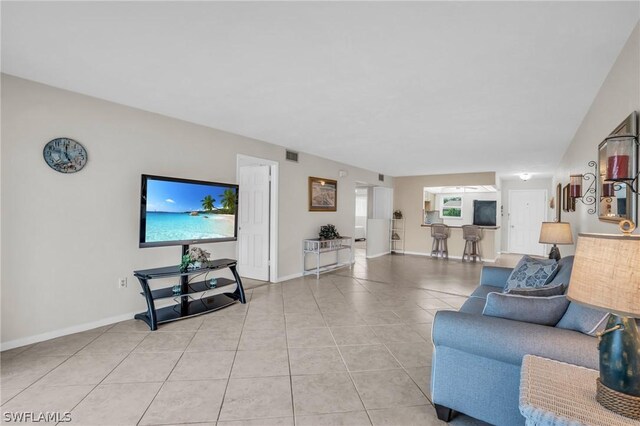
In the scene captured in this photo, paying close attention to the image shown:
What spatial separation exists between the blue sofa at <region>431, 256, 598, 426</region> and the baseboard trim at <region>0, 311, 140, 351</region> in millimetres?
3234

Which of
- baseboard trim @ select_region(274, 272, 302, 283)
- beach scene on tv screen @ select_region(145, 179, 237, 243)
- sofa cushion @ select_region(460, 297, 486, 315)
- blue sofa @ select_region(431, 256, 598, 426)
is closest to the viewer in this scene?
blue sofa @ select_region(431, 256, 598, 426)

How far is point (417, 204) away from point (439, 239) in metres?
1.25

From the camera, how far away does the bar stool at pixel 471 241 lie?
25.2ft

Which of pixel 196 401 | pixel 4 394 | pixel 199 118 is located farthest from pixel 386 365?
pixel 199 118

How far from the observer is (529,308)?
1.75 metres

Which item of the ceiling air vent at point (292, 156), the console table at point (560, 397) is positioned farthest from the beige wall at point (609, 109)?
the ceiling air vent at point (292, 156)

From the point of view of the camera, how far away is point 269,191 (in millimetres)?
5125

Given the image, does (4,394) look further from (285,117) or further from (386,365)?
(285,117)

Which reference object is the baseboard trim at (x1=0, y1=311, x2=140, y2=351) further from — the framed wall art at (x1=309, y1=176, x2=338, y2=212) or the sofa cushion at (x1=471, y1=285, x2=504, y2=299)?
the sofa cushion at (x1=471, y1=285, x2=504, y2=299)

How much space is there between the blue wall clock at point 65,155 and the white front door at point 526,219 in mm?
10702

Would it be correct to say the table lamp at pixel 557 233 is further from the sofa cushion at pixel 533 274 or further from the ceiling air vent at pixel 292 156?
the ceiling air vent at pixel 292 156

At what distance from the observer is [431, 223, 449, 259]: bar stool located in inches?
325

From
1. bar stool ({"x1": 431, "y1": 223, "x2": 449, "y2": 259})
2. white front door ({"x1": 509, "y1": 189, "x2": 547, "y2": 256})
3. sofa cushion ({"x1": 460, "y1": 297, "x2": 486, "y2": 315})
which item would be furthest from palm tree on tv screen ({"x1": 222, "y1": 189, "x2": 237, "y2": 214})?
white front door ({"x1": 509, "y1": 189, "x2": 547, "y2": 256})

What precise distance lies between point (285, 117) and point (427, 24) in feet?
6.85
